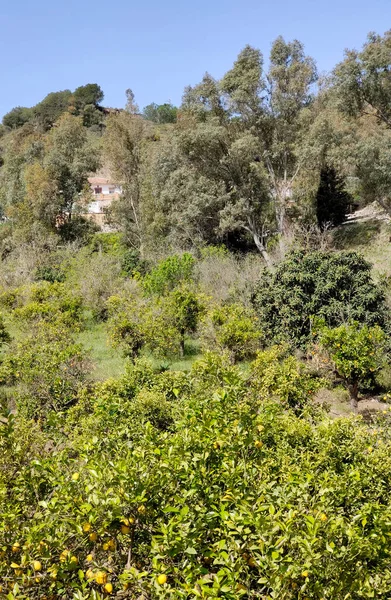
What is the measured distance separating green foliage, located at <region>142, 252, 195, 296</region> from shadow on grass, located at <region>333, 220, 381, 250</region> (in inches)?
402

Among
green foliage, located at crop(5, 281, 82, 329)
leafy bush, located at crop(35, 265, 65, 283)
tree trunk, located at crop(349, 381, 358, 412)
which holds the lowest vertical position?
tree trunk, located at crop(349, 381, 358, 412)

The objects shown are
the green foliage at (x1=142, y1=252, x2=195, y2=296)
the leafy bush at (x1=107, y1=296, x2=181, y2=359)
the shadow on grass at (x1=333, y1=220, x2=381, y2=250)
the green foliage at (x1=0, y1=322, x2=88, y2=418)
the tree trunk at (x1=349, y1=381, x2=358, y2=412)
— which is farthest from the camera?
the shadow on grass at (x1=333, y1=220, x2=381, y2=250)

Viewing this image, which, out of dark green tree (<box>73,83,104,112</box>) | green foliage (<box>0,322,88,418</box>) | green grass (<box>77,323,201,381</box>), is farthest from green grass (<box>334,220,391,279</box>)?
dark green tree (<box>73,83,104,112</box>)

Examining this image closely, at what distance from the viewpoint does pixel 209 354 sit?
18.2 ft

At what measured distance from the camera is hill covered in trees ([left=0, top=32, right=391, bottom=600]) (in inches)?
115

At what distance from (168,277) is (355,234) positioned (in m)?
12.5

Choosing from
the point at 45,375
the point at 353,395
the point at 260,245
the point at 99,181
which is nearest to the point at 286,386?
the point at 353,395

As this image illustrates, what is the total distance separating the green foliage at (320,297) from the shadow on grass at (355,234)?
12.2 metres

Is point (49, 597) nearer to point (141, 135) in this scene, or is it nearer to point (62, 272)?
point (62, 272)

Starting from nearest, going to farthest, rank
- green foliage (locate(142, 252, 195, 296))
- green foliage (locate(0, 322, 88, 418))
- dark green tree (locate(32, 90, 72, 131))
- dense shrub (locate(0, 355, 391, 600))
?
1. dense shrub (locate(0, 355, 391, 600))
2. green foliage (locate(0, 322, 88, 418))
3. green foliage (locate(142, 252, 195, 296))
4. dark green tree (locate(32, 90, 72, 131))

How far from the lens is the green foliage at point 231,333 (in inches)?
458

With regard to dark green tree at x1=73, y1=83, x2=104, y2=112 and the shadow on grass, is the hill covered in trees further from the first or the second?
dark green tree at x1=73, y1=83, x2=104, y2=112

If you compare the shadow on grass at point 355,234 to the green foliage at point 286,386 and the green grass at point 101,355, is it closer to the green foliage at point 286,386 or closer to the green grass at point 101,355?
the green grass at point 101,355

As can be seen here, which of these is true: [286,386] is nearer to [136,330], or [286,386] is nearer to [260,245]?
[136,330]
